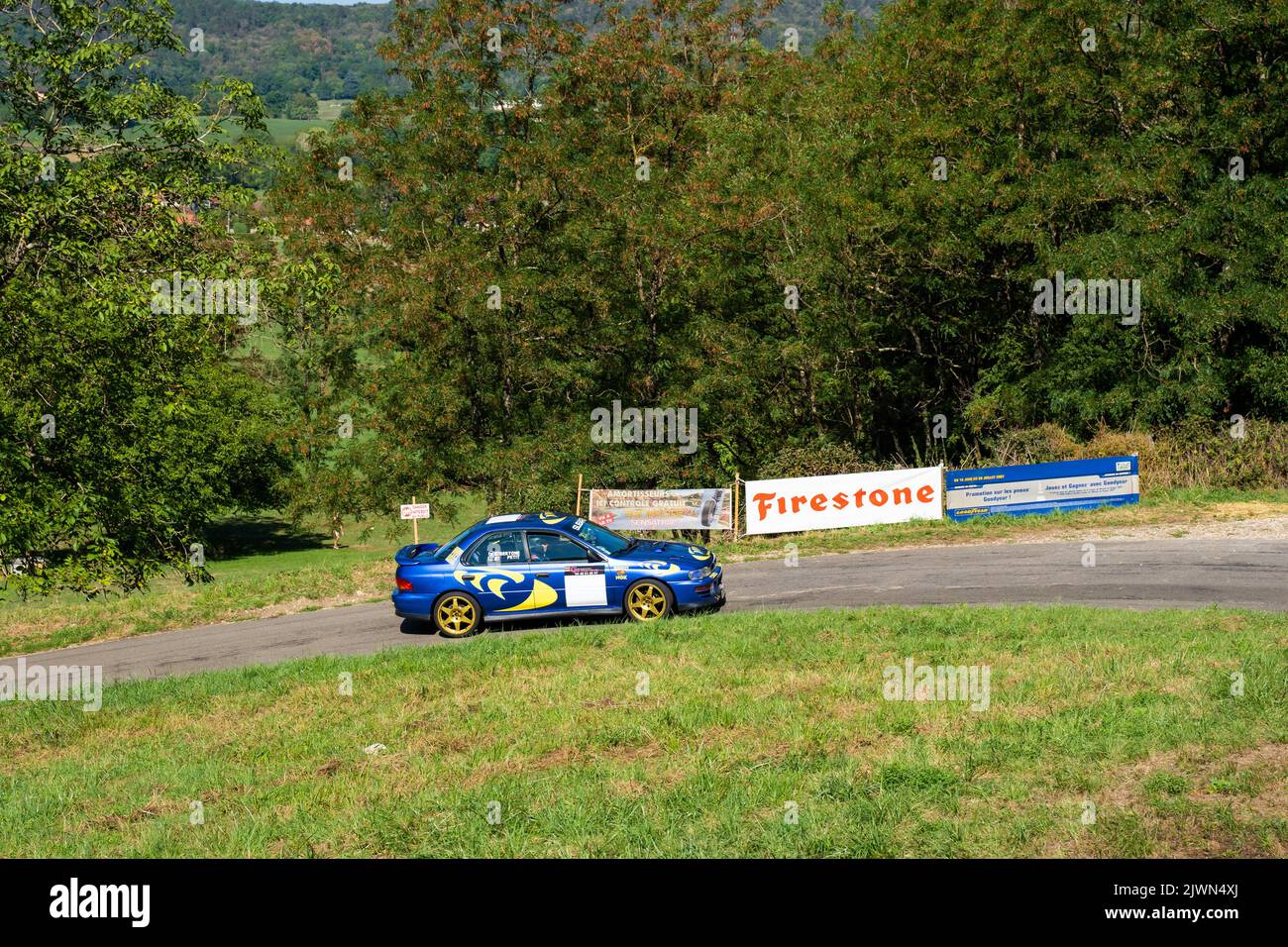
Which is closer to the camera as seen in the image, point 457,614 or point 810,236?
point 457,614

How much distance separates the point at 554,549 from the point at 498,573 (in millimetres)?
870

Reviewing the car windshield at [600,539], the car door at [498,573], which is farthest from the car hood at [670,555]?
the car door at [498,573]

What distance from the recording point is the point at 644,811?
23.3ft

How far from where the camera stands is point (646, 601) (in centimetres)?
1474

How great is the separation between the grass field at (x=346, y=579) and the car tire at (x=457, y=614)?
428 cm

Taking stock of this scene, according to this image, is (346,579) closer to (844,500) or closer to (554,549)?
(554,549)

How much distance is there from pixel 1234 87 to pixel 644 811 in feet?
108

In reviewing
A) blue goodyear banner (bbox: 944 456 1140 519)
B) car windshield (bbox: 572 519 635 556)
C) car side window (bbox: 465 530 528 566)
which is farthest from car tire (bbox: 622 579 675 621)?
blue goodyear banner (bbox: 944 456 1140 519)

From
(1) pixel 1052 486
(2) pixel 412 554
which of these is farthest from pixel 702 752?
(1) pixel 1052 486

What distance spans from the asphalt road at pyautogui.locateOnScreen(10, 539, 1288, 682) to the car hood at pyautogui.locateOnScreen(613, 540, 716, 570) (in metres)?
1.22

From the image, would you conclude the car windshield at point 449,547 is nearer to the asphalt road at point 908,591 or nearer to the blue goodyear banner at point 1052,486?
the asphalt road at point 908,591

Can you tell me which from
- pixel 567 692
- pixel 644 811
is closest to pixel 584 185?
pixel 567 692

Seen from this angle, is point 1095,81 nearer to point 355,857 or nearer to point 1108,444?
point 1108,444

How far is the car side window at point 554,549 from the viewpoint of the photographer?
15.0m
